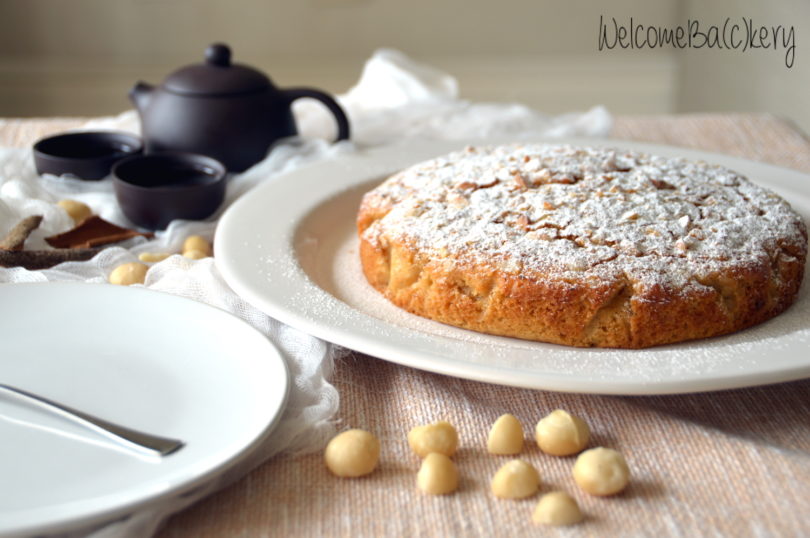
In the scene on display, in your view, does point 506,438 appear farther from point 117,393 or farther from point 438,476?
point 117,393

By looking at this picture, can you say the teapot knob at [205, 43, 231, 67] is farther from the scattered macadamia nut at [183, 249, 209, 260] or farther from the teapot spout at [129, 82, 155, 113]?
the scattered macadamia nut at [183, 249, 209, 260]

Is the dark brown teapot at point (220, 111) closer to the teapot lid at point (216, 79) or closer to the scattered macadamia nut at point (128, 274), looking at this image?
the teapot lid at point (216, 79)

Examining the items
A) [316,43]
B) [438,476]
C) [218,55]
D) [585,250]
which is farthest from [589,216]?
[316,43]

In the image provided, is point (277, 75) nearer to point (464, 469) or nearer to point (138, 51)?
point (138, 51)

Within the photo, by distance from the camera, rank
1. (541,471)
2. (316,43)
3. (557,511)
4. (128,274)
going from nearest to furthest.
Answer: (557,511) < (541,471) < (128,274) < (316,43)

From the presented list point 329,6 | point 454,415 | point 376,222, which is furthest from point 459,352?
point 329,6

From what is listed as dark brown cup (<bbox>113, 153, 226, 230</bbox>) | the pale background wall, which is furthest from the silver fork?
the pale background wall
